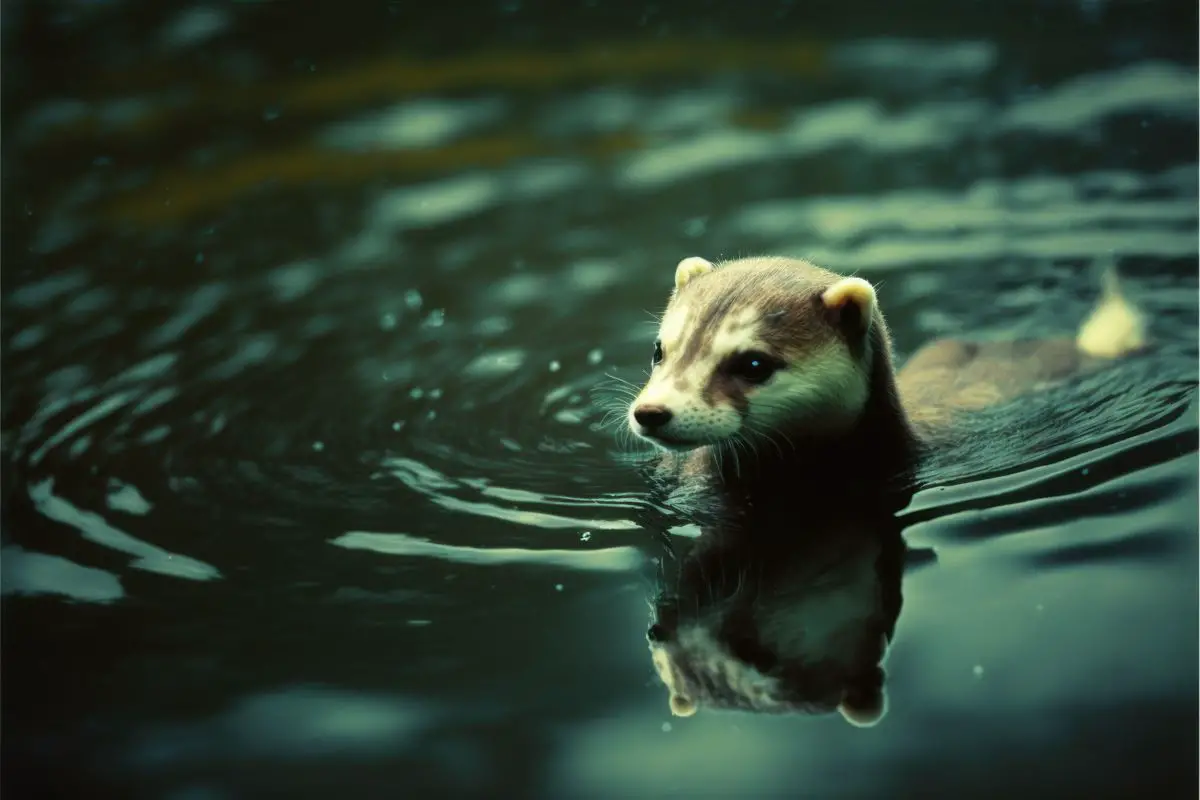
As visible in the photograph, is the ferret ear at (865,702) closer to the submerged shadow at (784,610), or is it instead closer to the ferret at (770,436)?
the submerged shadow at (784,610)

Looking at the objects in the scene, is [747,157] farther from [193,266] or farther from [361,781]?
[361,781]

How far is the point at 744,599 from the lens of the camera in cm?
385

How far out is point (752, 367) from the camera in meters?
4.34

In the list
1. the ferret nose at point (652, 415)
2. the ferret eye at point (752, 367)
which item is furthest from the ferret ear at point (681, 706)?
the ferret eye at point (752, 367)

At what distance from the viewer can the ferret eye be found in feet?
14.2

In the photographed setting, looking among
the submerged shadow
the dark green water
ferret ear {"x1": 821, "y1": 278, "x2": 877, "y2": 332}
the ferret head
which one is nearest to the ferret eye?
the ferret head

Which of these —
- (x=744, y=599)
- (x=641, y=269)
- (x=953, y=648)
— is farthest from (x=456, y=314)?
(x=953, y=648)

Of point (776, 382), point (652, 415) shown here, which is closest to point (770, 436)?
point (776, 382)

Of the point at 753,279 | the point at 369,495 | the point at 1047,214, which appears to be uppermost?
the point at 753,279

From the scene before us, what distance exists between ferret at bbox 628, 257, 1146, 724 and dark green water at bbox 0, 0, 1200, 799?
182mm

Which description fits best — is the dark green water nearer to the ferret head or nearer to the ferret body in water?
the ferret body in water

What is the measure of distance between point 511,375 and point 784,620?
265 centimetres

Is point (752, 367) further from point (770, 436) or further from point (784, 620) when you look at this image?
point (784, 620)

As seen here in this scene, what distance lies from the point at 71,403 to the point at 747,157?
174 inches
